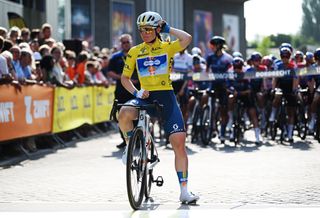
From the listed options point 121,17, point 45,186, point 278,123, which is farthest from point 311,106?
point 121,17

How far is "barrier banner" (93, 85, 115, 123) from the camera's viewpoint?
21.1 metres

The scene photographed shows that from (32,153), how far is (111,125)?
789 cm

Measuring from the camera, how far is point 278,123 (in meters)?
17.1

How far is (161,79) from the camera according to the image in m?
9.05

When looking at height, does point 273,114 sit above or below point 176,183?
above

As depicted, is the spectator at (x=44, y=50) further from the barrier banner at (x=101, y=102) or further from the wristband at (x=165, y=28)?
the wristband at (x=165, y=28)

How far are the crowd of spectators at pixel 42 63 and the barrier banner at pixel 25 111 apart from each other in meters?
0.17

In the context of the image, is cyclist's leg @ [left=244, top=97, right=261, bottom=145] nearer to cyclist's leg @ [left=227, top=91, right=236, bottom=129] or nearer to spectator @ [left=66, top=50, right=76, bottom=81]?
cyclist's leg @ [left=227, top=91, right=236, bottom=129]

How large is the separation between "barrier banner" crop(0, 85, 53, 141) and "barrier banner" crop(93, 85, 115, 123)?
4301 mm

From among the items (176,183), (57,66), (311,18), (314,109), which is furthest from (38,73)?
(311,18)

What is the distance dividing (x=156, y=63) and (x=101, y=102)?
12.9 m

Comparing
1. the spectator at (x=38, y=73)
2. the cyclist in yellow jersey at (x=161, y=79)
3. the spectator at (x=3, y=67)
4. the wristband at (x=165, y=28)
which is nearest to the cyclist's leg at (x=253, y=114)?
the spectator at (x=38, y=73)

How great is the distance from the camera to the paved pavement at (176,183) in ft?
28.5

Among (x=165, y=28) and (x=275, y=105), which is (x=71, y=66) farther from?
(x=165, y=28)
